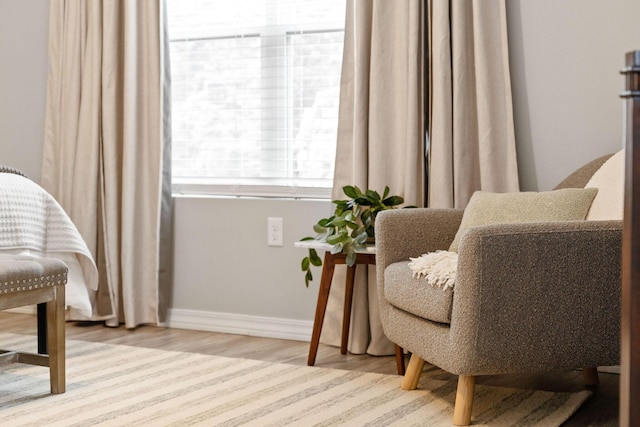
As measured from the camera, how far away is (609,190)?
2.65 meters

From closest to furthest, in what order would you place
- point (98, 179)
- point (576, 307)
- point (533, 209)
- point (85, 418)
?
1. point (576, 307)
2. point (85, 418)
3. point (533, 209)
4. point (98, 179)

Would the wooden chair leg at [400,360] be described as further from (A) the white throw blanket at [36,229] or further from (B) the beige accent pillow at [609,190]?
(A) the white throw blanket at [36,229]

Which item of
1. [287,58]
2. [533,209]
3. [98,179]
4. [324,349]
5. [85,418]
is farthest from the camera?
[98,179]

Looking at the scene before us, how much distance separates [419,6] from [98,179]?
5.67ft

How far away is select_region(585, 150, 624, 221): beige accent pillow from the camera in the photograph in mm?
2576

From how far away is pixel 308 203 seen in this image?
12.4 feet

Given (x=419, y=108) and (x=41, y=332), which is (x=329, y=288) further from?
(x=41, y=332)

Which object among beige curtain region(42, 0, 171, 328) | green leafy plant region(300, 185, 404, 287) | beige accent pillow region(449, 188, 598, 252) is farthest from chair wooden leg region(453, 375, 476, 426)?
beige curtain region(42, 0, 171, 328)

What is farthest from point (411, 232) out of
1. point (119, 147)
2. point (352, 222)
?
point (119, 147)

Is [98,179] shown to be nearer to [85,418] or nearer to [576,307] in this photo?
[85,418]

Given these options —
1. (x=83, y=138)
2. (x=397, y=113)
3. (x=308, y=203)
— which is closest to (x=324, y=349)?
(x=308, y=203)

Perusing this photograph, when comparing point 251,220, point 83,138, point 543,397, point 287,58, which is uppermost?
point 287,58

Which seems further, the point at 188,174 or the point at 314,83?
the point at 188,174

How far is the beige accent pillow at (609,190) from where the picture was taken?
2576 mm
